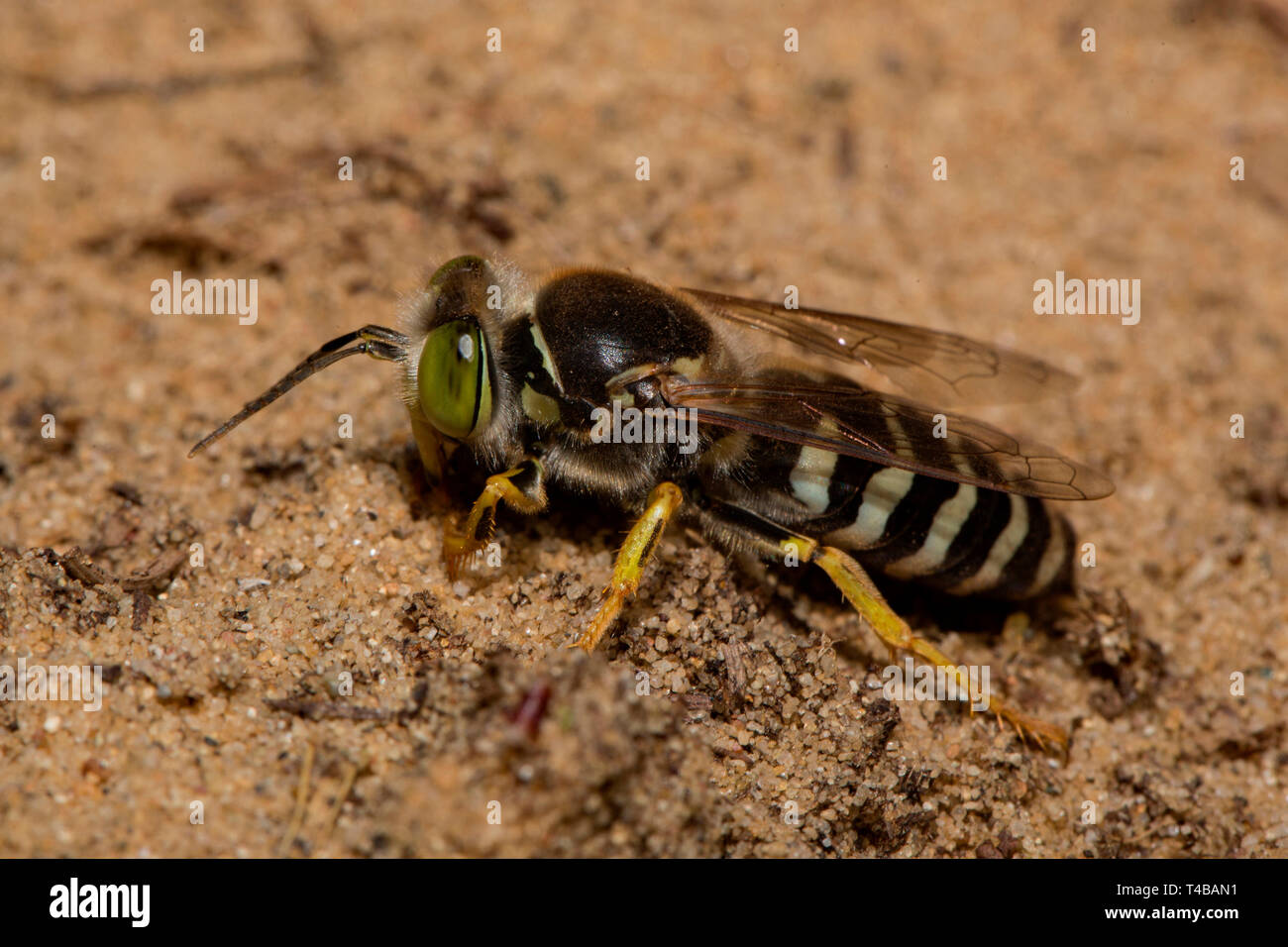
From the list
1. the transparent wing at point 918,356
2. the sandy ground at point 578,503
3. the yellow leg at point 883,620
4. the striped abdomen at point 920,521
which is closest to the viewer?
the sandy ground at point 578,503

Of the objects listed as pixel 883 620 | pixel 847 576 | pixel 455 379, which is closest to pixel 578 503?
pixel 455 379

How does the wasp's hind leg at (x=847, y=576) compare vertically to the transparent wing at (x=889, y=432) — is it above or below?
below

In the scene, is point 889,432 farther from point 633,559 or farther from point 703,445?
point 633,559

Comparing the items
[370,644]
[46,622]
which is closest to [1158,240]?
[370,644]

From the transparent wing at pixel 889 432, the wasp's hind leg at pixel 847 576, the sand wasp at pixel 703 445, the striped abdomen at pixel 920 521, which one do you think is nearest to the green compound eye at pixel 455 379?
the sand wasp at pixel 703 445

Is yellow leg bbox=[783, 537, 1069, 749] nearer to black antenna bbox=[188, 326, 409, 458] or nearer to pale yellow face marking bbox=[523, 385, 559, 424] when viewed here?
pale yellow face marking bbox=[523, 385, 559, 424]

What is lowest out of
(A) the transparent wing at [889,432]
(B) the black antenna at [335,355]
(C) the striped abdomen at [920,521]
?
(C) the striped abdomen at [920,521]

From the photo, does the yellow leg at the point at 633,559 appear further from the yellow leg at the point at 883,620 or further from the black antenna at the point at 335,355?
the black antenna at the point at 335,355
